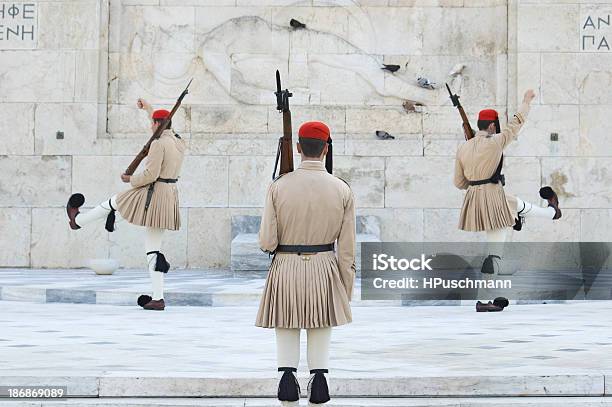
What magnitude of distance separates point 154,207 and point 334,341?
283 centimetres

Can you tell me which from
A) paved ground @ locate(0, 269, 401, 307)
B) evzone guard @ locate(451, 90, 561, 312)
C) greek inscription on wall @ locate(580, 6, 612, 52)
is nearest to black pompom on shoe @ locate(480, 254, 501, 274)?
evzone guard @ locate(451, 90, 561, 312)

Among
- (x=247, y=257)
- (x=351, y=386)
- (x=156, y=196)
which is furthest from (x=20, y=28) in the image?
(x=351, y=386)

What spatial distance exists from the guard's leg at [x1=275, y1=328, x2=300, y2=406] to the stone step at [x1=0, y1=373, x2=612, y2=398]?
65 centimetres

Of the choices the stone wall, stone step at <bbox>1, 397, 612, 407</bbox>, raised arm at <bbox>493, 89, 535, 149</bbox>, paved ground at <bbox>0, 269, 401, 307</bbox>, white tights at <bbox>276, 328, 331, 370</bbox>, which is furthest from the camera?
the stone wall

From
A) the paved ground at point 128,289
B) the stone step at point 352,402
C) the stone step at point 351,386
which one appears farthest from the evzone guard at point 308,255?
the paved ground at point 128,289

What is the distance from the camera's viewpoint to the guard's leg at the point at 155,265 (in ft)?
35.3

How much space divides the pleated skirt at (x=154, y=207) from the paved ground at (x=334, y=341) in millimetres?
869

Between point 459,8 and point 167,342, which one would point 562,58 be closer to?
point 459,8

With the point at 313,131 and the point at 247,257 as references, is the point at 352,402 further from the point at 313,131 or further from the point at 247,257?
the point at 247,257

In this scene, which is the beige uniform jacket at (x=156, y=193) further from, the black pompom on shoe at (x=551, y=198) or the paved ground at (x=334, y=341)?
the black pompom on shoe at (x=551, y=198)

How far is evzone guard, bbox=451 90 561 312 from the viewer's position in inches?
431

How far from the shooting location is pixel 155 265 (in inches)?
424

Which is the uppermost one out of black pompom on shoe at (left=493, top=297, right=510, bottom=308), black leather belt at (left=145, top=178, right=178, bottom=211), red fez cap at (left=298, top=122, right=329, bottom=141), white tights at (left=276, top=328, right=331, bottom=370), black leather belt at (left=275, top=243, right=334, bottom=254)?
red fez cap at (left=298, top=122, right=329, bottom=141)

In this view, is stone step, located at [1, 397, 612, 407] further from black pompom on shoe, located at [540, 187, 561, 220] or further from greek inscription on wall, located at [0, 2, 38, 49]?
greek inscription on wall, located at [0, 2, 38, 49]
